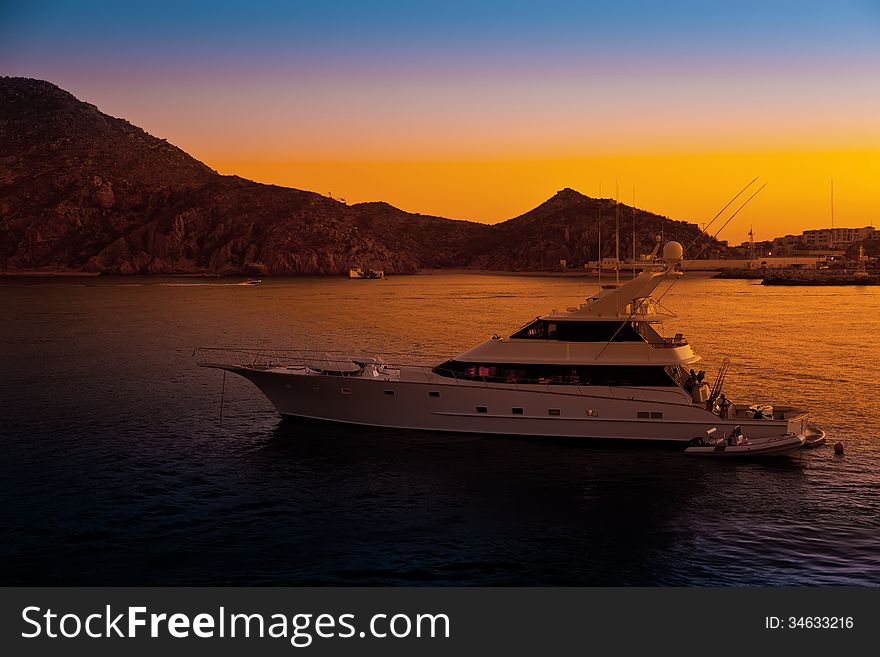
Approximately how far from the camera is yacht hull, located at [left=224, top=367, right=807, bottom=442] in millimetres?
27438

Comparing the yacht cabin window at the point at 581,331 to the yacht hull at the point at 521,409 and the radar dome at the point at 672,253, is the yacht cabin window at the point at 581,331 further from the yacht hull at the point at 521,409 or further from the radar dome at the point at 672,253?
the radar dome at the point at 672,253

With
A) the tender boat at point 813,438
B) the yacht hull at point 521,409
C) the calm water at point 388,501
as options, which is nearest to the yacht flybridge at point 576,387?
the yacht hull at point 521,409

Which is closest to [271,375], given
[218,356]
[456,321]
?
[218,356]

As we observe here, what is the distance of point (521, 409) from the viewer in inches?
1113

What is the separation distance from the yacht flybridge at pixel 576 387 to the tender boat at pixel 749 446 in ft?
1.99

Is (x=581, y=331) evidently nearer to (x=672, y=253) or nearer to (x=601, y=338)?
(x=601, y=338)

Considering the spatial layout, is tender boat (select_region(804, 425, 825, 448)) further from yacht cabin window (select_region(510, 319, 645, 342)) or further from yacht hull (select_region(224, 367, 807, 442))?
yacht cabin window (select_region(510, 319, 645, 342))

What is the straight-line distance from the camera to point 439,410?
28938 millimetres

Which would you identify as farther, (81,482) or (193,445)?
(193,445)

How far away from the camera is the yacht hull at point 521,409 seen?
90.0ft

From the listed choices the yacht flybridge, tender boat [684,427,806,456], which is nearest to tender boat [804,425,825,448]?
the yacht flybridge
